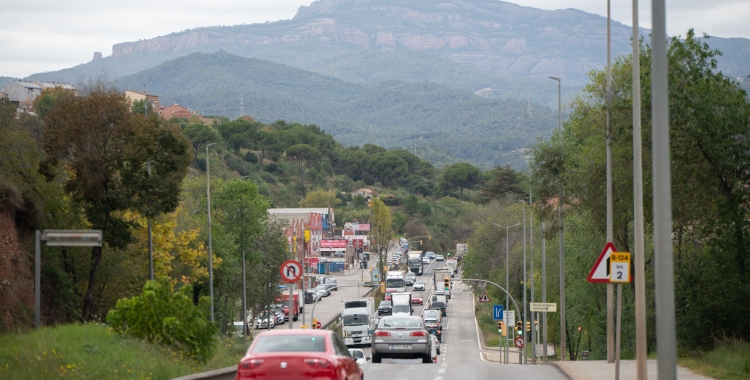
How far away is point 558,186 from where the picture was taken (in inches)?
1357

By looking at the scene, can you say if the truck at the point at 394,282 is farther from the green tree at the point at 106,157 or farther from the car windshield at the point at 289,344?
the car windshield at the point at 289,344

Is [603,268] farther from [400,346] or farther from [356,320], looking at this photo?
[356,320]

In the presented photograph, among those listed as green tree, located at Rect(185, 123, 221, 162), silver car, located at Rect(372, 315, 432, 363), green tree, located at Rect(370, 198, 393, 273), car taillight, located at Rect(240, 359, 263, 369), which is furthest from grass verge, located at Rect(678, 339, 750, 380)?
green tree, located at Rect(185, 123, 221, 162)

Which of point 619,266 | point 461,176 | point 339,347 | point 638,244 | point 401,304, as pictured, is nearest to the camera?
point 339,347

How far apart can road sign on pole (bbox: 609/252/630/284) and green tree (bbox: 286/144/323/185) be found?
4950 inches

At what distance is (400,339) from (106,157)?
44.0 feet

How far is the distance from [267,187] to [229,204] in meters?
58.2

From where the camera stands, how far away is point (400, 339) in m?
25.4

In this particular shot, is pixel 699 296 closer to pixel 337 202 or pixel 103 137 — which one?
pixel 103 137

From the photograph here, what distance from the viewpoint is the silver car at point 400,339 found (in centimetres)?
2536

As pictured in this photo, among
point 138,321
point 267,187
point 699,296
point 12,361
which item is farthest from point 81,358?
point 267,187

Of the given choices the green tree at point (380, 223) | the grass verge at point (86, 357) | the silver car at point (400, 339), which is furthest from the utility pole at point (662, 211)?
the green tree at point (380, 223)

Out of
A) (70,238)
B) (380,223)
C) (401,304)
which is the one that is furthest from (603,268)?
(380,223)

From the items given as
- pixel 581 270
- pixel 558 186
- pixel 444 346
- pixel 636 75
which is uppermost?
pixel 636 75
